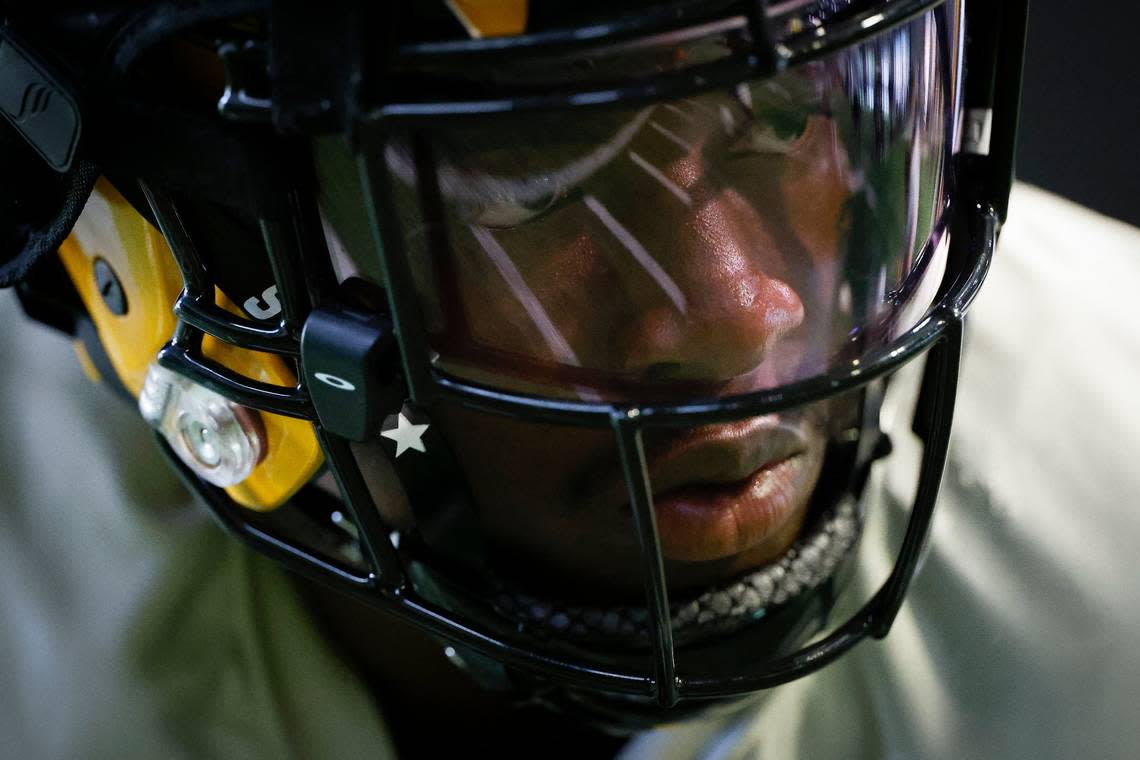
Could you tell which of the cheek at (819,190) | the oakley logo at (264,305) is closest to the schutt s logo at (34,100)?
the oakley logo at (264,305)

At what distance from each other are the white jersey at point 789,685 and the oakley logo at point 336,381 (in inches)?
12.1

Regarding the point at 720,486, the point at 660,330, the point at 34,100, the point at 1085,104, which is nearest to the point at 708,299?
the point at 660,330

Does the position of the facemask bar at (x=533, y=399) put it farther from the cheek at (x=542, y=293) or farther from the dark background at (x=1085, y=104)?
the dark background at (x=1085, y=104)

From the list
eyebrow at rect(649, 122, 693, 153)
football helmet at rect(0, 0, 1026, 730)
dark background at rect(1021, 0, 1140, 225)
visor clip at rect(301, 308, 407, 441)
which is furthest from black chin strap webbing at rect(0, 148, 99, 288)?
dark background at rect(1021, 0, 1140, 225)

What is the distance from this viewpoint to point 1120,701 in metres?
0.73

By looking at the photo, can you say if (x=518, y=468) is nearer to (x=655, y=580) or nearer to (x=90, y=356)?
(x=655, y=580)

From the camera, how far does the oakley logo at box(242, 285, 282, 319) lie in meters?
0.60

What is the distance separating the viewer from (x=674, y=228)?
54cm

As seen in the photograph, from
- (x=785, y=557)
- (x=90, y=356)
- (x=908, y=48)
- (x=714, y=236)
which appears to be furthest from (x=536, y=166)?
(x=90, y=356)

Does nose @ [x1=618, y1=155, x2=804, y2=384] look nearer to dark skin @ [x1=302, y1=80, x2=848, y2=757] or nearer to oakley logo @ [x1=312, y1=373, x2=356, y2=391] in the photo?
dark skin @ [x1=302, y1=80, x2=848, y2=757]

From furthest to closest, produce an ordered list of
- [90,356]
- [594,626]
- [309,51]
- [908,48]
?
[90,356] → [594,626] → [908,48] → [309,51]

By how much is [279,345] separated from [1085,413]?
0.64 meters

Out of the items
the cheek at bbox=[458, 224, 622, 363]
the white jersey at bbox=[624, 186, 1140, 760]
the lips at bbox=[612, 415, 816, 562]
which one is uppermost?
the cheek at bbox=[458, 224, 622, 363]

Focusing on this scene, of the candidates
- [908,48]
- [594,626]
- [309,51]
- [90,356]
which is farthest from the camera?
[90,356]
